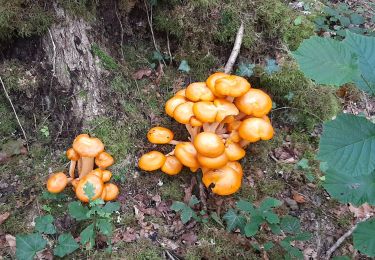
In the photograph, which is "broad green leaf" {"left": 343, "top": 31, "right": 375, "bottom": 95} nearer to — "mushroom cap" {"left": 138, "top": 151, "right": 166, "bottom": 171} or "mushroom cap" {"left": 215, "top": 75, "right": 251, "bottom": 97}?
"mushroom cap" {"left": 215, "top": 75, "right": 251, "bottom": 97}

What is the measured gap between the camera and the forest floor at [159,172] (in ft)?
12.6

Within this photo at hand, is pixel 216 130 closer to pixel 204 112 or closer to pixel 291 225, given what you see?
pixel 204 112

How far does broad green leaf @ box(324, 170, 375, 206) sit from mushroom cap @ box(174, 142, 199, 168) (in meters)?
1.43

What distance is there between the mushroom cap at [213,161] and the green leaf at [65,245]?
144cm

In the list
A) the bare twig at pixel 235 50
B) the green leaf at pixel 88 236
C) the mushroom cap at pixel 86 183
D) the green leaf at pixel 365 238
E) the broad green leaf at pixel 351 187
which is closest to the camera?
the green leaf at pixel 365 238

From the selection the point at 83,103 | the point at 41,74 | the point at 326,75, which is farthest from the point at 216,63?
the point at 326,75

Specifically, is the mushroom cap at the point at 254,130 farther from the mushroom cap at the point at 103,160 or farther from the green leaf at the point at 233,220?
the mushroom cap at the point at 103,160

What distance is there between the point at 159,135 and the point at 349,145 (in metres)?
2.50

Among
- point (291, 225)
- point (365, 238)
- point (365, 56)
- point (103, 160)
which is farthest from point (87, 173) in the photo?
point (365, 56)

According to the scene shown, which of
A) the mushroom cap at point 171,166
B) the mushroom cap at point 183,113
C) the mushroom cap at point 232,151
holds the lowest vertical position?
the mushroom cap at point 171,166

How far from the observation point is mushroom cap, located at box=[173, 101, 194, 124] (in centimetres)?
400

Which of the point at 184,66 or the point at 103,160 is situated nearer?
the point at 103,160

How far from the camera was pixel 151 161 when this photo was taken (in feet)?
13.4

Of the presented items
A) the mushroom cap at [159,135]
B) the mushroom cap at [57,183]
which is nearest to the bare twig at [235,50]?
the mushroom cap at [159,135]
